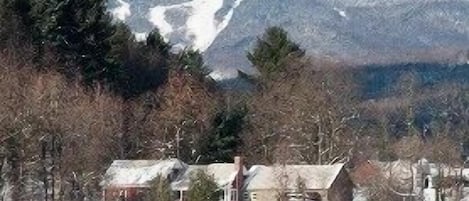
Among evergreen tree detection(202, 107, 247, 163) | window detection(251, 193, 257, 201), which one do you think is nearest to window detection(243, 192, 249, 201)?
window detection(251, 193, 257, 201)

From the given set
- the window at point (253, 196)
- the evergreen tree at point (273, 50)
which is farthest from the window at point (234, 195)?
the evergreen tree at point (273, 50)

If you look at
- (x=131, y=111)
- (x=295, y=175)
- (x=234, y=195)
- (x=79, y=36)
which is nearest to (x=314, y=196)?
(x=234, y=195)

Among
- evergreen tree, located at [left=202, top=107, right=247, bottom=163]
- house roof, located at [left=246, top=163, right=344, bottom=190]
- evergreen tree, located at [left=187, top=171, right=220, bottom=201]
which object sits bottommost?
evergreen tree, located at [left=187, top=171, right=220, bottom=201]

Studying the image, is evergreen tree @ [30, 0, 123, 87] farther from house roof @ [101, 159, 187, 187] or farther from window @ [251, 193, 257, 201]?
window @ [251, 193, 257, 201]

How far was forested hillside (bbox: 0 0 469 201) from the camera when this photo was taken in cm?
6512

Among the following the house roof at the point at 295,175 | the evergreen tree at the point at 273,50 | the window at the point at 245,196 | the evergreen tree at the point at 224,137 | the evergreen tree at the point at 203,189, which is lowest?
the evergreen tree at the point at 203,189

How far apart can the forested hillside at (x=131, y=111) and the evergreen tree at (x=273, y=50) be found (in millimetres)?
2321

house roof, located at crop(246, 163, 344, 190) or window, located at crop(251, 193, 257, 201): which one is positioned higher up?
house roof, located at crop(246, 163, 344, 190)

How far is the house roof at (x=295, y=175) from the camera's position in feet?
249

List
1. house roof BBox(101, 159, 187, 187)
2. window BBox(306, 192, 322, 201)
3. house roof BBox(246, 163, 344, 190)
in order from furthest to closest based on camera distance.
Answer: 1. window BBox(306, 192, 322, 201)
2. house roof BBox(101, 159, 187, 187)
3. house roof BBox(246, 163, 344, 190)

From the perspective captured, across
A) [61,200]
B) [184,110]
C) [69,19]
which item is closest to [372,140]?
[184,110]

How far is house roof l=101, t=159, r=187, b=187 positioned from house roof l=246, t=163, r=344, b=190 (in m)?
3.84

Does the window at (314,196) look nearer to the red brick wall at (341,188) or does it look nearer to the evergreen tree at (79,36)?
the red brick wall at (341,188)

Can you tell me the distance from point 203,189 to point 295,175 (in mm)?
9250
